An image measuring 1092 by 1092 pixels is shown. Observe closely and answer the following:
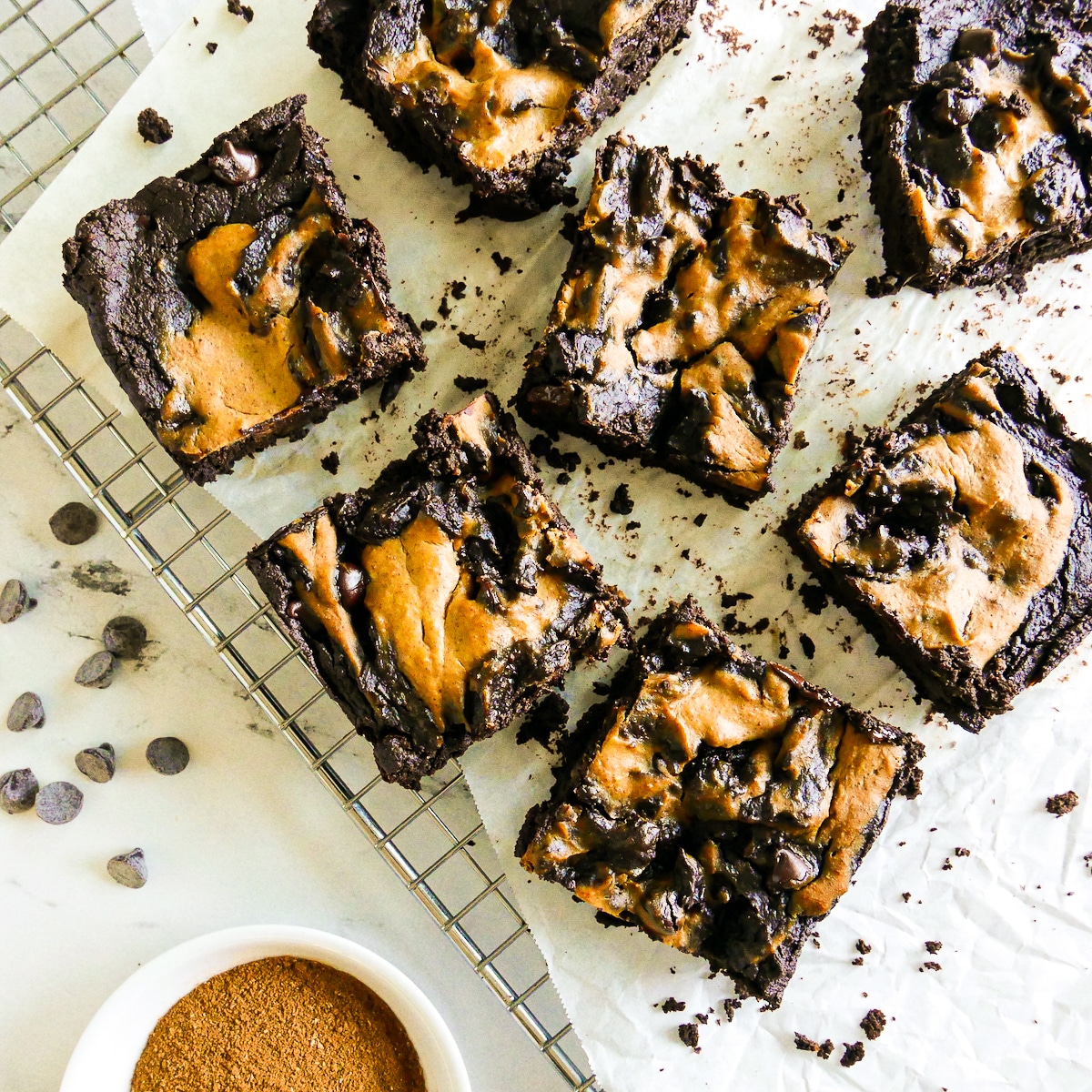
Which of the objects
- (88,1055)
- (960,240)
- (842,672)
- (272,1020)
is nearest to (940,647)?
(842,672)

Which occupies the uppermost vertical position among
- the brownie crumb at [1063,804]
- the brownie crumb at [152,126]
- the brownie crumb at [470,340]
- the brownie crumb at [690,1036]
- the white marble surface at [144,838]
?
the brownie crumb at [152,126]

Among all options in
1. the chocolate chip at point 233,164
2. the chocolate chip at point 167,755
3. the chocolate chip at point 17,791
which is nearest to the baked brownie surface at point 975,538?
the chocolate chip at point 233,164

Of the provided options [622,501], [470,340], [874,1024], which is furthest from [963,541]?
[470,340]

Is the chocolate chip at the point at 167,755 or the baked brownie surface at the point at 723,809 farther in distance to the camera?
the chocolate chip at the point at 167,755

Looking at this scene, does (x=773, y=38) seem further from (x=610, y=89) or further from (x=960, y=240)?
(x=960, y=240)

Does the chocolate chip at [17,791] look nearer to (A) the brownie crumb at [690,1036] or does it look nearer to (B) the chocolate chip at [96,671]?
(B) the chocolate chip at [96,671]

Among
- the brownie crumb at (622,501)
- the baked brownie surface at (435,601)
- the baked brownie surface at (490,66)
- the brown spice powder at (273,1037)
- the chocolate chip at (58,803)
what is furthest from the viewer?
the chocolate chip at (58,803)
